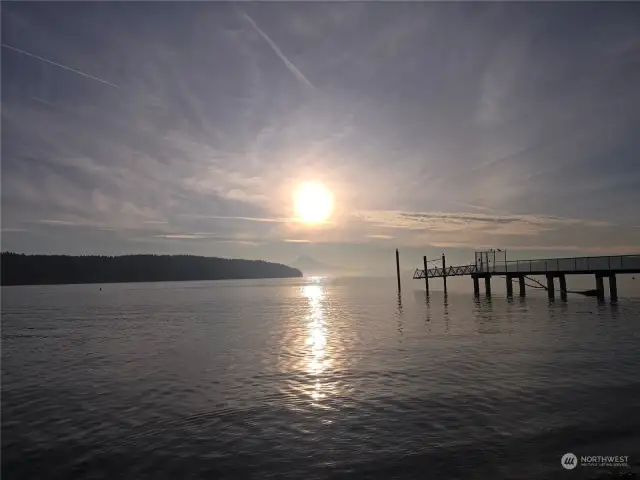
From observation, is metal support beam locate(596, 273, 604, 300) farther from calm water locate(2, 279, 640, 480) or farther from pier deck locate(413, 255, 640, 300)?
calm water locate(2, 279, 640, 480)

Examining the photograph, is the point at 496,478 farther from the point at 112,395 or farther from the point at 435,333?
the point at 435,333

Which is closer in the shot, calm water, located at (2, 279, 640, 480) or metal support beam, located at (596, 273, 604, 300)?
calm water, located at (2, 279, 640, 480)

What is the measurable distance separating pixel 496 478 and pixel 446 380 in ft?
31.5

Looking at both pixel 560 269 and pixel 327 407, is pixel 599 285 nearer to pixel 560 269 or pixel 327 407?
pixel 560 269

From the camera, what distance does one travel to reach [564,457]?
11.2 meters

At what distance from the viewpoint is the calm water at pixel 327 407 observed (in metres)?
11.4

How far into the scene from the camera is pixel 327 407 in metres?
16.1

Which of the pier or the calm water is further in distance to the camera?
the pier

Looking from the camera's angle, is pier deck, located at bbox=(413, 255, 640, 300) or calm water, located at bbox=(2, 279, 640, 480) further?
pier deck, located at bbox=(413, 255, 640, 300)

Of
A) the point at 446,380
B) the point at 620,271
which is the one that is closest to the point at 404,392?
the point at 446,380

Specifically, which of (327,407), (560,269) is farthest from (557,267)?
(327,407)

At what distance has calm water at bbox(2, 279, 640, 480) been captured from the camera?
1142cm

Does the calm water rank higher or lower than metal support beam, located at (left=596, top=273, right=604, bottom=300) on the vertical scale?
lower

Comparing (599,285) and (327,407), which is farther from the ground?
(599,285)
